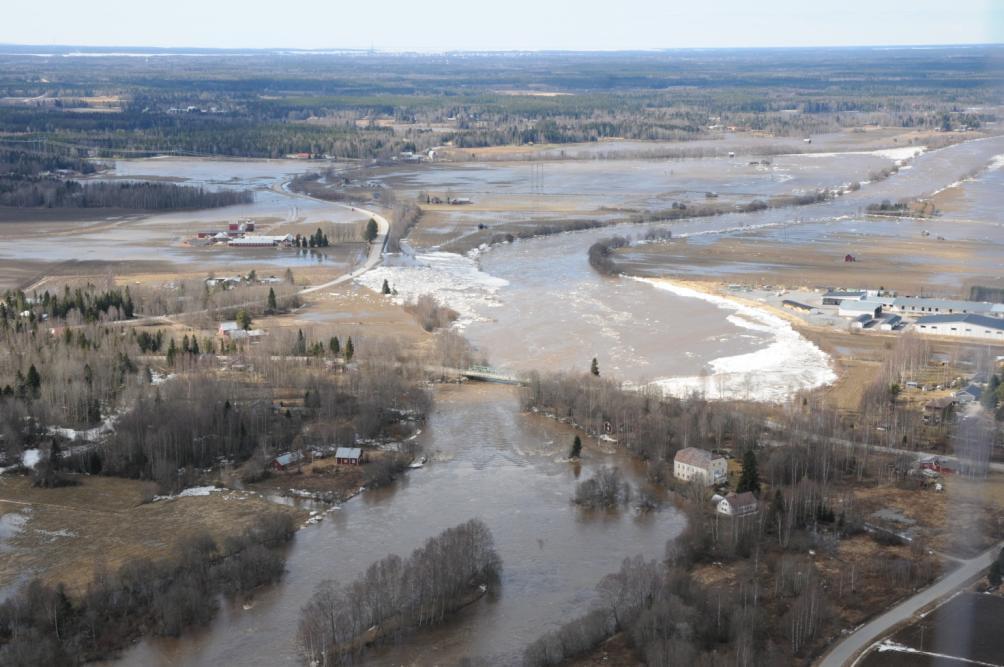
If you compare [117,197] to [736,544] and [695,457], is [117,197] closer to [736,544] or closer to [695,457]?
[695,457]

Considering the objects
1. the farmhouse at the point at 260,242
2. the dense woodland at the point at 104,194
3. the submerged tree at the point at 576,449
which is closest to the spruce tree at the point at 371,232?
the farmhouse at the point at 260,242

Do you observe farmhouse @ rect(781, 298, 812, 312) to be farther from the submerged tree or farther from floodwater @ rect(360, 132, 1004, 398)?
the submerged tree

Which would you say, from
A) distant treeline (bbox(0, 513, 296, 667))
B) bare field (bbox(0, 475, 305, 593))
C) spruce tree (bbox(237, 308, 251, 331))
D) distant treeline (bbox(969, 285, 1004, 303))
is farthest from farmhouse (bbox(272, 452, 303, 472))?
distant treeline (bbox(969, 285, 1004, 303))

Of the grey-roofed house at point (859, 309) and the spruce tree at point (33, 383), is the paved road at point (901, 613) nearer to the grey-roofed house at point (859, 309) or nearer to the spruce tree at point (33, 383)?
the grey-roofed house at point (859, 309)

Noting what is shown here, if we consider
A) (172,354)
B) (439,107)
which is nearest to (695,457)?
(172,354)

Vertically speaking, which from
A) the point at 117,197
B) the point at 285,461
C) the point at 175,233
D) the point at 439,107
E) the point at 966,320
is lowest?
the point at 175,233

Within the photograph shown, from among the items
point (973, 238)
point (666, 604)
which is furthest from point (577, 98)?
point (666, 604)
